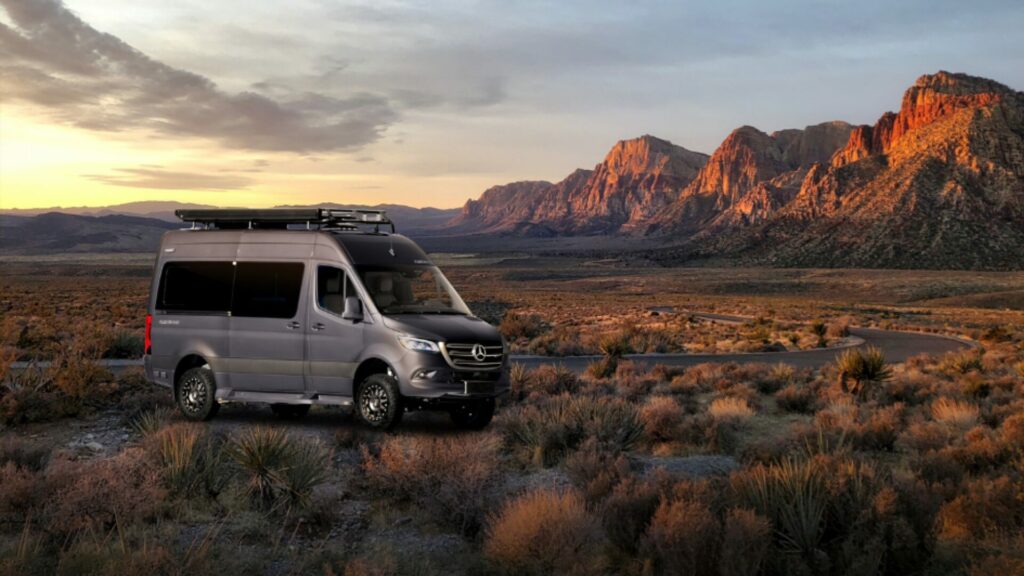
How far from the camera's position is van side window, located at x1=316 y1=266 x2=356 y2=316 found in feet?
39.8

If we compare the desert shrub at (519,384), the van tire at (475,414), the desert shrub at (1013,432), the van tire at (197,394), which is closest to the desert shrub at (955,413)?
the desert shrub at (1013,432)

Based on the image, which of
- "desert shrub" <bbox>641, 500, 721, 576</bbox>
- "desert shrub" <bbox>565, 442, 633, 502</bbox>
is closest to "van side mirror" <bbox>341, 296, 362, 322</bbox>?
"desert shrub" <bbox>565, 442, 633, 502</bbox>

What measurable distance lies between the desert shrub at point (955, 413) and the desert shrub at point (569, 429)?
537cm

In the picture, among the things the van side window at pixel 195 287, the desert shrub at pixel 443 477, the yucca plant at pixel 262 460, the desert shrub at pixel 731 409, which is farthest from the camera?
the desert shrub at pixel 731 409

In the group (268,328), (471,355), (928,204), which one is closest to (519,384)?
(471,355)

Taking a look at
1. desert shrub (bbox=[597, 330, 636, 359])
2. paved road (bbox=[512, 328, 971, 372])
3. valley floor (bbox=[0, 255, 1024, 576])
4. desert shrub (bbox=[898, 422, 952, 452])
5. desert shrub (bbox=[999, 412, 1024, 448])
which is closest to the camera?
valley floor (bbox=[0, 255, 1024, 576])

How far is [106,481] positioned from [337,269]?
5.13 meters

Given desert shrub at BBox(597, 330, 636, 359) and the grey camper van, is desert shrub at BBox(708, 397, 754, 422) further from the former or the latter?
desert shrub at BBox(597, 330, 636, 359)

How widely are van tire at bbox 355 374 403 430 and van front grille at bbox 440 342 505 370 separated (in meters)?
0.82

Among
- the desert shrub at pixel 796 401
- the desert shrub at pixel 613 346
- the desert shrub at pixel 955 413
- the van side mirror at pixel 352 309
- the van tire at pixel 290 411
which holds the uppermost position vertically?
the van side mirror at pixel 352 309

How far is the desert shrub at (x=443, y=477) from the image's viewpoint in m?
7.67

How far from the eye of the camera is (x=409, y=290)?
1266 cm

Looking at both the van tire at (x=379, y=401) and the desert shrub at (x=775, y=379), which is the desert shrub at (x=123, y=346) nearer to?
the van tire at (x=379, y=401)

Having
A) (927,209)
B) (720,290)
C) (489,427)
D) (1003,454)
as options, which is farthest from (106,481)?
(927,209)
